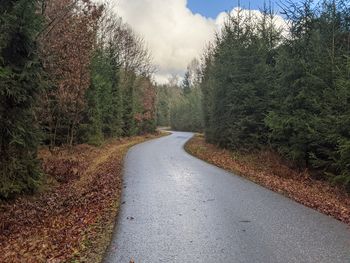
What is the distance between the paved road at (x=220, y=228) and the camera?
19.9ft

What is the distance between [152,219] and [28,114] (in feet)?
18.1

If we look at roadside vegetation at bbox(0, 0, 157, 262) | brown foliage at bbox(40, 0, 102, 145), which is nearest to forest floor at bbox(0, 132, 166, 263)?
roadside vegetation at bbox(0, 0, 157, 262)

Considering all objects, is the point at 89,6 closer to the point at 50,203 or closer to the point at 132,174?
the point at 132,174

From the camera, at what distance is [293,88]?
1684 centimetres

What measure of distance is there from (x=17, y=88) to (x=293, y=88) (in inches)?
462

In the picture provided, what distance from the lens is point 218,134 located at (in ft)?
92.6

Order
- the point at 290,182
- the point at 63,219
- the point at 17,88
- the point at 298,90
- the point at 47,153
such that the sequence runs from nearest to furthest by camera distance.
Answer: the point at 63,219, the point at 17,88, the point at 290,182, the point at 298,90, the point at 47,153

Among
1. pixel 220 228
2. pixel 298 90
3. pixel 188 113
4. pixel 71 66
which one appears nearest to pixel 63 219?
pixel 220 228

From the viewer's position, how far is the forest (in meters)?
13.8

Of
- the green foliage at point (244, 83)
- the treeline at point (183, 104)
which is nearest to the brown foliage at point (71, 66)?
the green foliage at point (244, 83)

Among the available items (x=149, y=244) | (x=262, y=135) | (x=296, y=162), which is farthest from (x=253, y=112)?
(x=149, y=244)

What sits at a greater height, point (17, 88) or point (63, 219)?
point (17, 88)

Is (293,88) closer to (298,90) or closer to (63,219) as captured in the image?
(298,90)

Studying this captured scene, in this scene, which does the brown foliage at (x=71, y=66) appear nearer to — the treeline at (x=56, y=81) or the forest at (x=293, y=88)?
the treeline at (x=56, y=81)
